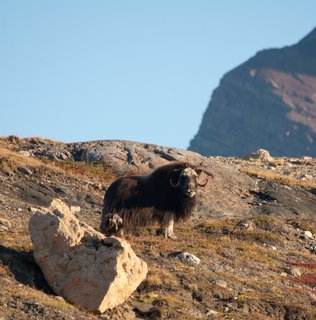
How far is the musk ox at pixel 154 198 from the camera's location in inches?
891

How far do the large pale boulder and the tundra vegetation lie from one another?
25 cm

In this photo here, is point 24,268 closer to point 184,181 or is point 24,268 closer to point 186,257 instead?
point 186,257

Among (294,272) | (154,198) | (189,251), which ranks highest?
(154,198)

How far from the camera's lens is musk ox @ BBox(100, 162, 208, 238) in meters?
22.6

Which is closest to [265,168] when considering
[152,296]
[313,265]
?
[313,265]

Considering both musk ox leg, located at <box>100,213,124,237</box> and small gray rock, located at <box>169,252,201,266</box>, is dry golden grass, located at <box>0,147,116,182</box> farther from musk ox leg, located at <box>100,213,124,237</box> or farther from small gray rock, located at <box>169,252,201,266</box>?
small gray rock, located at <box>169,252,201,266</box>

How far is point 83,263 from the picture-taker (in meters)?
16.2

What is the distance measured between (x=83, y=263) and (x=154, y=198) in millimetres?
7248

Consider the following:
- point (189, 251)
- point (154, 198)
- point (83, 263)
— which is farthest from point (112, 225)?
point (83, 263)

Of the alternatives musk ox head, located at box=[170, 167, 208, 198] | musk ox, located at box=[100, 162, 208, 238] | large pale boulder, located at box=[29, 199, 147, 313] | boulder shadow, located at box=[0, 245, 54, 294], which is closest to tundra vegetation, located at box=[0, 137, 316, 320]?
boulder shadow, located at box=[0, 245, 54, 294]

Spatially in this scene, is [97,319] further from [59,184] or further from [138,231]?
[59,184]

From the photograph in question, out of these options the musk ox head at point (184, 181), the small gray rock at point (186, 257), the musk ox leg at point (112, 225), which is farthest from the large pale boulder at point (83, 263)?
the musk ox head at point (184, 181)

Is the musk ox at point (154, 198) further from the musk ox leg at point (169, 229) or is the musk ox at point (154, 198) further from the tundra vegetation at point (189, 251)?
the tundra vegetation at point (189, 251)

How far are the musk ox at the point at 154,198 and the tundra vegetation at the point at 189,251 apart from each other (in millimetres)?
487
